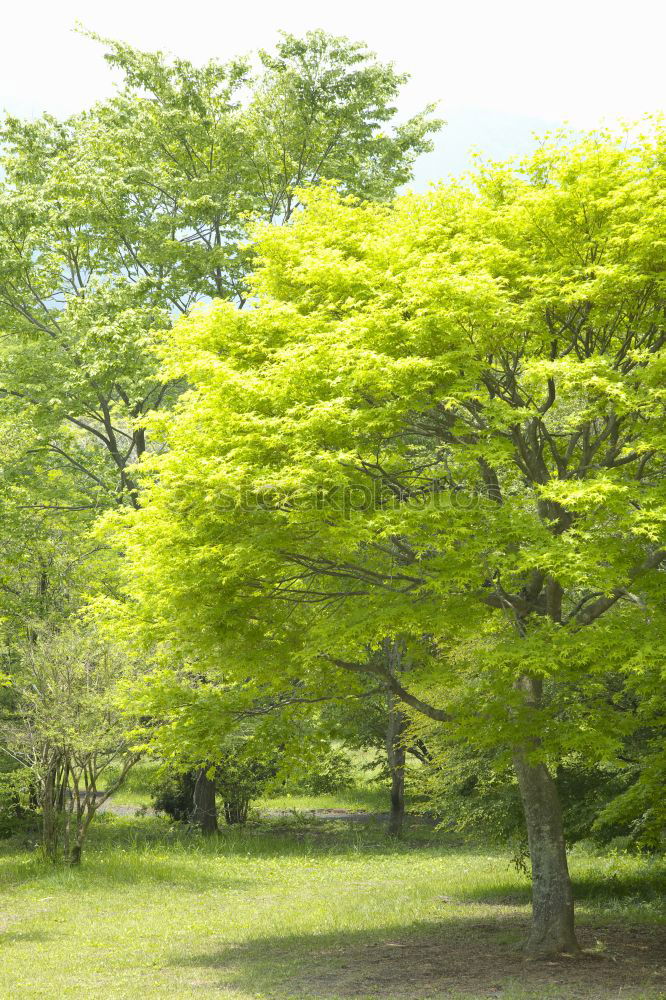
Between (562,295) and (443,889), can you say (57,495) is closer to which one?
(443,889)

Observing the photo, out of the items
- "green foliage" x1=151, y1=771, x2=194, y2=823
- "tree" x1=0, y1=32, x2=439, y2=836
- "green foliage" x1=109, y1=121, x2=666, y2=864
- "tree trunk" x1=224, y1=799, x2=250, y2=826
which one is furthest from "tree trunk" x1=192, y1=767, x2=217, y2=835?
"green foliage" x1=109, y1=121, x2=666, y2=864

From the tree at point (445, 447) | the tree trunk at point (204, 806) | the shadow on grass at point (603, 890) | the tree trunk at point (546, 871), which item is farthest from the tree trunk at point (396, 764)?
the tree at point (445, 447)

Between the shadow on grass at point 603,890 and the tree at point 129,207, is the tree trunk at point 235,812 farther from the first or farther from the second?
the shadow on grass at point 603,890

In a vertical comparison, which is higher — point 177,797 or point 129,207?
point 129,207

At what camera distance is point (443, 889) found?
55.9 ft

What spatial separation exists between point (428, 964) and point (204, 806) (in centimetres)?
1383

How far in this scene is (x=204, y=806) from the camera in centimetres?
2448

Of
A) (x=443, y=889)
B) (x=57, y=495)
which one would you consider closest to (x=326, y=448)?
(x=443, y=889)

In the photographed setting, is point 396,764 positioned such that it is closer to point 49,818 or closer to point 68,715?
point 49,818

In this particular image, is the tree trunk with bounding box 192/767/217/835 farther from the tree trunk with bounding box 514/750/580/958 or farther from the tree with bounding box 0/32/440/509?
the tree trunk with bounding box 514/750/580/958

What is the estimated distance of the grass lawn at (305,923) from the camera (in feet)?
35.1

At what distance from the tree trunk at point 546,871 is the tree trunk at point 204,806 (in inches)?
554

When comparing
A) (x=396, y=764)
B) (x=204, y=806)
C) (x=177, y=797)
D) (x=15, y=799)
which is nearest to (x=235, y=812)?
(x=177, y=797)

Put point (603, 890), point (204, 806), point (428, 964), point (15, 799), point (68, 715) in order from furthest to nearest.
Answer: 1. point (15, 799)
2. point (204, 806)
3. point (68, 715)
4. point (603, 890)
5. point (428, 964)
